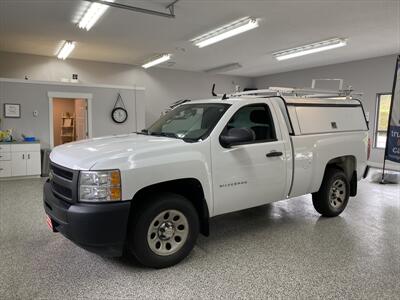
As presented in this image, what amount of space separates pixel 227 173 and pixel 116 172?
1.23 metres

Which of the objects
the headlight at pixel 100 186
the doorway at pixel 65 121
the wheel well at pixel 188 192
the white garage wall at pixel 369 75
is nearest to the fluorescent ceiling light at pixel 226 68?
the white garage wall at pixel 369 75

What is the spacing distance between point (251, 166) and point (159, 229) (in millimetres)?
1262

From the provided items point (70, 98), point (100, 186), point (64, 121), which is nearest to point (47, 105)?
point (70, 98)

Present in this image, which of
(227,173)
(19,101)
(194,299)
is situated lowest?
(194,299)

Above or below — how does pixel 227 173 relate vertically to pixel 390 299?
above

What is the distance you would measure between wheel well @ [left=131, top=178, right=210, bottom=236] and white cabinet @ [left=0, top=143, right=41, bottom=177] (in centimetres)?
621

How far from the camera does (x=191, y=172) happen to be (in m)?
3.07

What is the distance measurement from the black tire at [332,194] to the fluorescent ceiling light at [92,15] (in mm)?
4669

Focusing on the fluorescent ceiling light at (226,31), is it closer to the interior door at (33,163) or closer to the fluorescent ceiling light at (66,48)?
the fluorescent ceiling light at (66,48)

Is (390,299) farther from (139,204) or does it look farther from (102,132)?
(102,132)

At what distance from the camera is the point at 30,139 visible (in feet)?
27.3

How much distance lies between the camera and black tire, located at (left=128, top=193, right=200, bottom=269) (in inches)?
113

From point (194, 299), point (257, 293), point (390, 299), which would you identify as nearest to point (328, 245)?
point (390, 299)

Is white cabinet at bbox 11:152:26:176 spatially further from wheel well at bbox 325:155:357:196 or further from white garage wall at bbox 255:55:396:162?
Result: white garage wall at bbox 255:55:396:162
